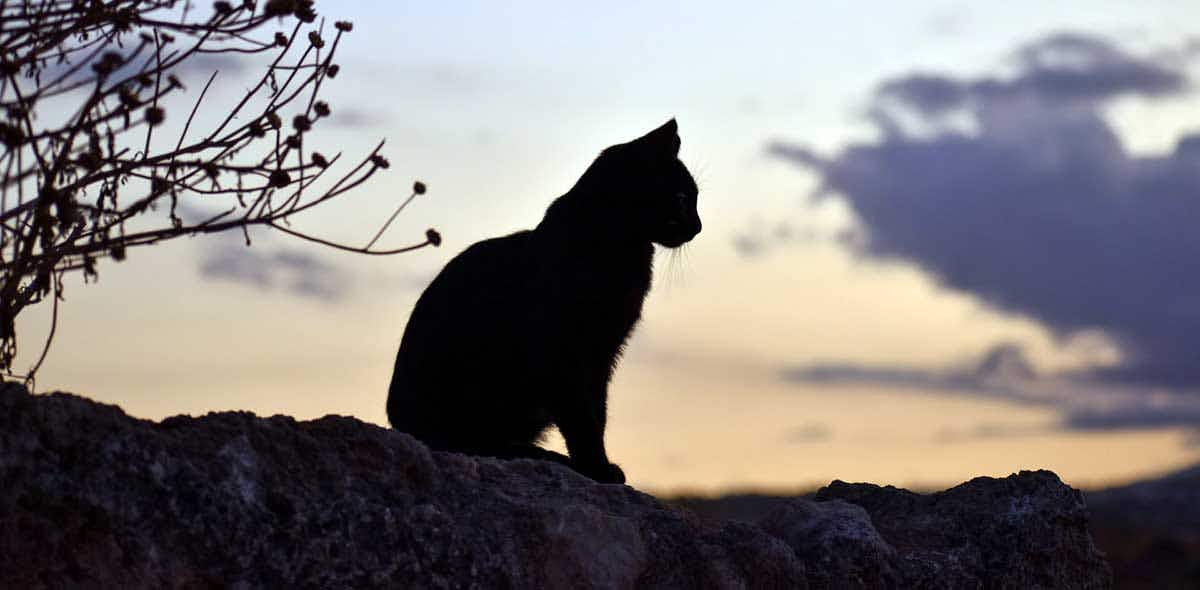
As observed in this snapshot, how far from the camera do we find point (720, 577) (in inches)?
169

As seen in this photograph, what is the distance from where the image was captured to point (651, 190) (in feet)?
21.6

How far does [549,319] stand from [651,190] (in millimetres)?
894

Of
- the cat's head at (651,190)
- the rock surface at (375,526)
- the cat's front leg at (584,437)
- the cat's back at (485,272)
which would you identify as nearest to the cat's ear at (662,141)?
the cat's head at (651,190)

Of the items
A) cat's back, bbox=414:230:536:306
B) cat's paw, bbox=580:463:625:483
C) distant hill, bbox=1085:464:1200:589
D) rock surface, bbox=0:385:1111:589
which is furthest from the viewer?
distant hill, bbox=1085:464:1200:589

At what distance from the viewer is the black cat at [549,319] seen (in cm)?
621

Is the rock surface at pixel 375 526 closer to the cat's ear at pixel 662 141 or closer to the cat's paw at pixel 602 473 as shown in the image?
the cat's paw at pixel 602 473

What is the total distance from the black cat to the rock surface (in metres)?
1.51

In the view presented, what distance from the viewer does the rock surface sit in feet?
11.5

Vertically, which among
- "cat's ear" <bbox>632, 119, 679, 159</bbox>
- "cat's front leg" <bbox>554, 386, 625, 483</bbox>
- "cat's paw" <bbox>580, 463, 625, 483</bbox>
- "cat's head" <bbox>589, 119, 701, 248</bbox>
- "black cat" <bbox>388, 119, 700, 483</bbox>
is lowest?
"cat's paw" <bbox>580, 463, 625, 483</bbox>

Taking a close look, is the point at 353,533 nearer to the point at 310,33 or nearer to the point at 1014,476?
the point at 310,33

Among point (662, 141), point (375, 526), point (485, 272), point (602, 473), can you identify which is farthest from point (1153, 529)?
point (375, 526)

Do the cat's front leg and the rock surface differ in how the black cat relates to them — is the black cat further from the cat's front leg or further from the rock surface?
the rock surface

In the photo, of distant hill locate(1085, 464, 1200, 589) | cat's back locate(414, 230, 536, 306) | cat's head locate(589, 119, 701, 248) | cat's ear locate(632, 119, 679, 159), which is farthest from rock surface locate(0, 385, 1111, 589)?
distant hill locate(1085, 464, 1200, 589)

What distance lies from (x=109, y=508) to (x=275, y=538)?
18.3 inches
